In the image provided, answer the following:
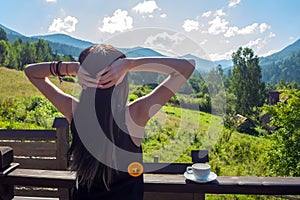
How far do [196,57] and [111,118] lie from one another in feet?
1.32

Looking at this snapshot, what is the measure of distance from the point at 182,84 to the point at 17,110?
797 cm

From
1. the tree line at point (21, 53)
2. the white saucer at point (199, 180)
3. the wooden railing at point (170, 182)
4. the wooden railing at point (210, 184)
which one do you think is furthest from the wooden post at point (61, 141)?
the tree line at point (21, 53)

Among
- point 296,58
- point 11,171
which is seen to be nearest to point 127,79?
point 11,171

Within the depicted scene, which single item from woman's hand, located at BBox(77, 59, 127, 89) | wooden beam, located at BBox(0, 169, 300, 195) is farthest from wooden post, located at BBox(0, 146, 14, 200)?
woman's hand, located at BBox(77, 59, 127, 89)

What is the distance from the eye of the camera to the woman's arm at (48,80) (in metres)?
1.23

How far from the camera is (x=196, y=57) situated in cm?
120

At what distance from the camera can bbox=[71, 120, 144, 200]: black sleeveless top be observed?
1.07 meters

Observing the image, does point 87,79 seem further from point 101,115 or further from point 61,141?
point 61,141

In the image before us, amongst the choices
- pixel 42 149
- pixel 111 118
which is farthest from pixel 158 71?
pixel 42 149

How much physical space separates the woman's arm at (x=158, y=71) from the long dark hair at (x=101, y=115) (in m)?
0.04

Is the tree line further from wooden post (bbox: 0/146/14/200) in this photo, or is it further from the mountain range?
wooden post (bbox: 0/146/14/200)

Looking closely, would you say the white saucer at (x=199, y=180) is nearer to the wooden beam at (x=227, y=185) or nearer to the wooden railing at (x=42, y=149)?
the wooden beam at (x=227, y=185)

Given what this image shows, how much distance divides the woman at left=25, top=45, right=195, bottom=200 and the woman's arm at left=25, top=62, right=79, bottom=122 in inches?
3.3

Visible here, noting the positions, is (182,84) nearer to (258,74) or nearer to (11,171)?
(11,171)
